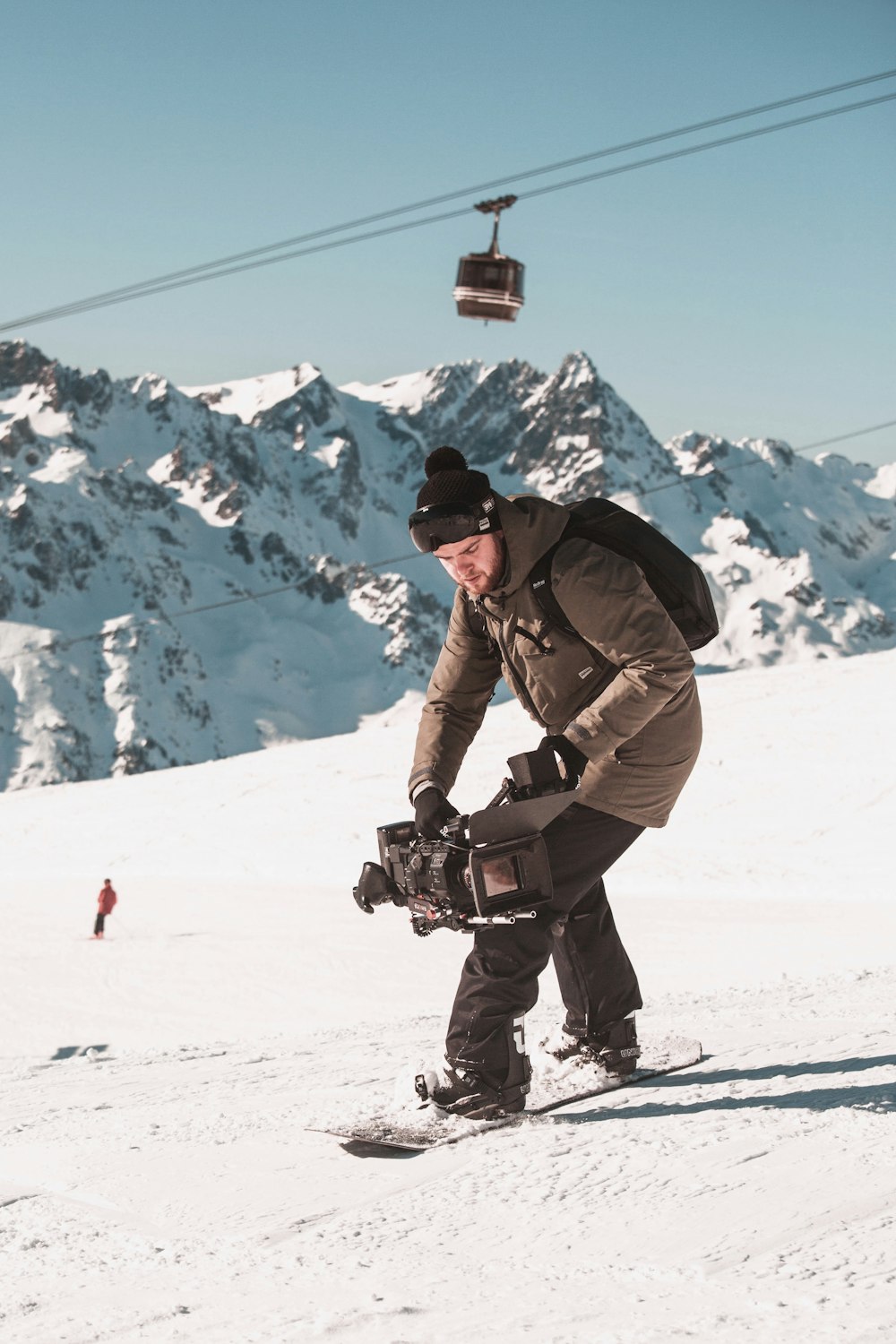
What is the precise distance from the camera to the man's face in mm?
3402

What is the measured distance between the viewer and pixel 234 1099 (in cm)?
396

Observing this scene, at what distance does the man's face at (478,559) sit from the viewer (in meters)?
3.40

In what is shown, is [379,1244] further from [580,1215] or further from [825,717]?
[825,717]

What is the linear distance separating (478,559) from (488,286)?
304 inches

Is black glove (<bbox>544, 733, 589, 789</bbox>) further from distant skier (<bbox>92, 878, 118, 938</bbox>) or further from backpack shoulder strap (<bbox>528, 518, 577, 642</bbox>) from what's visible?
distant skier (<bbox>92, 878, 118, 938</bbox>)

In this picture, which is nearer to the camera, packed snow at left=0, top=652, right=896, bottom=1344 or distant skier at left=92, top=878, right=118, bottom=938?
packed snow at left=0, top=652, right=896, bottom=1344

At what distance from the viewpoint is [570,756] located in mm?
3342

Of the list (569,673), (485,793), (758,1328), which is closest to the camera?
(758,1328)

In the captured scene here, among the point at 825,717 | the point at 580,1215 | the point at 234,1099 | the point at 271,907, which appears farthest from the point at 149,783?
the point at 580,1215

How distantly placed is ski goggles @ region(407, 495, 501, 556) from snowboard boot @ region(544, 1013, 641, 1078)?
1.56m

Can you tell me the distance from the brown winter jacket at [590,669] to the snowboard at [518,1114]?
806mm

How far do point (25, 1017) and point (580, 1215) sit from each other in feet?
30.1

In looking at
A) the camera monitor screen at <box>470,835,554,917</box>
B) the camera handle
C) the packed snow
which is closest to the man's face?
the camera monitor screen at <box>470,835,554,917</box>

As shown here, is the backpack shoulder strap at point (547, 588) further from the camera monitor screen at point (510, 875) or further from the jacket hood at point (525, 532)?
the camera monitor screen at point (510, 875)
